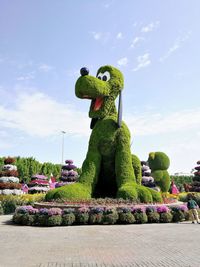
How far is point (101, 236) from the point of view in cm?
876

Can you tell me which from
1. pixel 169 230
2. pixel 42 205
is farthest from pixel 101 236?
pixel 42 205

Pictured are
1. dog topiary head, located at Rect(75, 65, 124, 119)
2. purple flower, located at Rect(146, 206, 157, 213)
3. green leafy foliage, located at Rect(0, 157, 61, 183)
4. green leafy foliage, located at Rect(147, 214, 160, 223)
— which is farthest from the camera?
green leafy foliage, located at Rect(0, 157, 61, 183)

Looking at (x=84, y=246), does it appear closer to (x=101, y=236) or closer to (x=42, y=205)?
(x=101, y=236)

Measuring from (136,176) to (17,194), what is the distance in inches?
397

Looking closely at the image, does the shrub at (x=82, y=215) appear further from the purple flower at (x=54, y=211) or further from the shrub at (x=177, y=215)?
the shrub at (x=177, y=215)

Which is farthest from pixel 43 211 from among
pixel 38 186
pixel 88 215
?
pixel 38 186

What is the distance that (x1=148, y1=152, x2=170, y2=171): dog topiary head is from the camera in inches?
1133

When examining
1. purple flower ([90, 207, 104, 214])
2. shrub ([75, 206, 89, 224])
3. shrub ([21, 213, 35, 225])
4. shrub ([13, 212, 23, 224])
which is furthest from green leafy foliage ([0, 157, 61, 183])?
purple flower ([90, 207, 104, 214])

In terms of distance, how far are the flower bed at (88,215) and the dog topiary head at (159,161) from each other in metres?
17.0

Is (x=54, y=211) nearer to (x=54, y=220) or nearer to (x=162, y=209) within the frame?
(x=54, y=220)

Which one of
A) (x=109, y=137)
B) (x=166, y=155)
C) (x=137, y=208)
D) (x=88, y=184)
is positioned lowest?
(x=137, y=208)

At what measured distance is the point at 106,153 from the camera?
1394cm

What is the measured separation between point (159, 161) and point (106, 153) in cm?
1569

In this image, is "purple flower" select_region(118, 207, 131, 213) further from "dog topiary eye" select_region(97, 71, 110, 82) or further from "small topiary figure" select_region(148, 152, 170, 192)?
"small topiary figure" select_region(148, 152, 170, 192)
